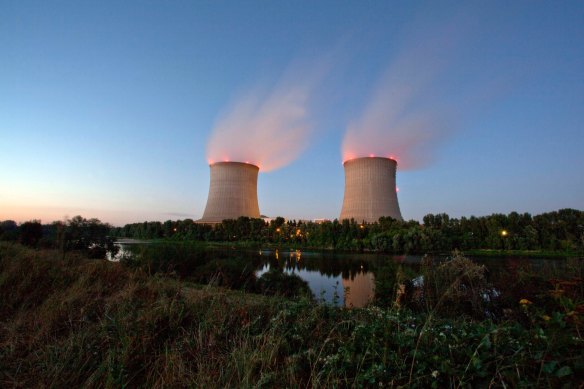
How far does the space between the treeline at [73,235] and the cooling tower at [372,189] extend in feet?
55.6

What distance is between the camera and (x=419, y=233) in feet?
101

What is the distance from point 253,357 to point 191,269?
922cm

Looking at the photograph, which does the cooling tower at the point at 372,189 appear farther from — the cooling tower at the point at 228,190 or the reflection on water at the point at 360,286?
the cooling tower at the point at 228,190

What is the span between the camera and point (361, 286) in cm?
1395

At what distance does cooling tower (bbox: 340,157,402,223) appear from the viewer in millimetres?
24578

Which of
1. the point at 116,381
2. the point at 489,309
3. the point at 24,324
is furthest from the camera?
the point at 489,309

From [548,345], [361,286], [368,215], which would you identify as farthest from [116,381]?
[368,215]

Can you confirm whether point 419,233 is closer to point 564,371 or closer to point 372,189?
point 372,189

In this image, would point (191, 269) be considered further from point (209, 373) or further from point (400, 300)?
point (209, 373)

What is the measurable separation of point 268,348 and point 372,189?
2362 centimetres

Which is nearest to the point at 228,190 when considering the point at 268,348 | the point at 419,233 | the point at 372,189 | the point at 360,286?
the point at 372,189

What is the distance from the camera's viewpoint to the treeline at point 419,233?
100ft

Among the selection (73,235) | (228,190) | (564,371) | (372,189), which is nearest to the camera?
(564,371)

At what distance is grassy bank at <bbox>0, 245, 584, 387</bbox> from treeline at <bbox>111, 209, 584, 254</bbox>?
93.0ft
